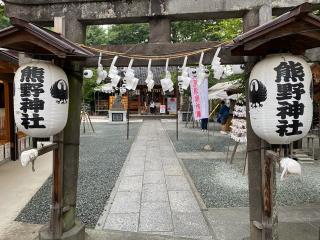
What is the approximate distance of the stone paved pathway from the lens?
222 inches

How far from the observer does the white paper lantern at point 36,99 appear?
13.2 ft

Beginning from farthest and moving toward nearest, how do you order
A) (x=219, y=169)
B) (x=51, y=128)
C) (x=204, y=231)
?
(x=219, y=169), (x=204, y=231), (x=51, y=128)

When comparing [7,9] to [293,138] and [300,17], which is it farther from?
[293,138]

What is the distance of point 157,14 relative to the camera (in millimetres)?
4746

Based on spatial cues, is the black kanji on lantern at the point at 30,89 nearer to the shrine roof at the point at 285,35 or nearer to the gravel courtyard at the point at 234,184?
the shrine roof at the point at 285,35

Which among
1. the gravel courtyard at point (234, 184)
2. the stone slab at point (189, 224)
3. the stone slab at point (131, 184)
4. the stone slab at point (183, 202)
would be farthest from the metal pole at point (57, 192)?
the stone slab at point (131, 184)

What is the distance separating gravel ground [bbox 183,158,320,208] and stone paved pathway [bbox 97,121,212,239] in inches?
15.9

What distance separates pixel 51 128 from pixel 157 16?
7.00 ft

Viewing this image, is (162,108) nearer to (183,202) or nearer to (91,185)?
(91,185)

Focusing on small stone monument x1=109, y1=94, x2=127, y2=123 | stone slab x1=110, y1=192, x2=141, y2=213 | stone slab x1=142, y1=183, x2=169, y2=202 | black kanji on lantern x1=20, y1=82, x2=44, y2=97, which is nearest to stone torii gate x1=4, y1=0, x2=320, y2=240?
black kanji on lantern x1=20, y1=82, x2=44, y2=97

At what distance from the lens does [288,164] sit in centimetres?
349

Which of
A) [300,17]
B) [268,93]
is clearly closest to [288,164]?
[268,93]

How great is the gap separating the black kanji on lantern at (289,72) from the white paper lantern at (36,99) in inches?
103

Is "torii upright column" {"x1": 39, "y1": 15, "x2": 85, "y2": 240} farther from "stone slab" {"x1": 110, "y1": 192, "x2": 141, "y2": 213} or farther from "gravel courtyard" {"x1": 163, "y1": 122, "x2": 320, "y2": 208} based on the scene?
"gravel courtyard" {"x1": 163, "y1": 122, "x2": 320, "y2": 208}
